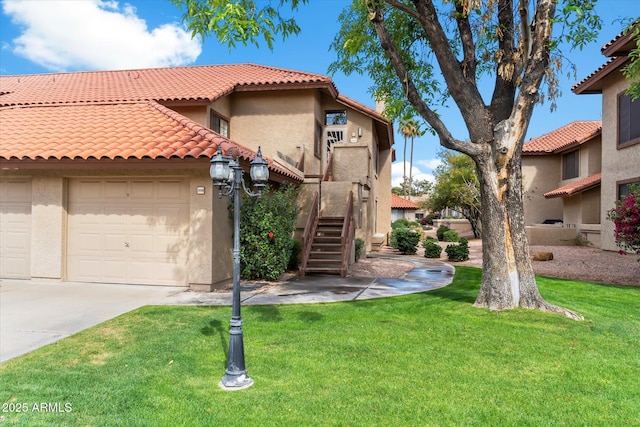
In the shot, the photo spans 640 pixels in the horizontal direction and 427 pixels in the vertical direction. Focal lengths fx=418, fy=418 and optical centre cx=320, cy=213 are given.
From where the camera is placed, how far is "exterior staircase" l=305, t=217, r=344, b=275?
12.9m

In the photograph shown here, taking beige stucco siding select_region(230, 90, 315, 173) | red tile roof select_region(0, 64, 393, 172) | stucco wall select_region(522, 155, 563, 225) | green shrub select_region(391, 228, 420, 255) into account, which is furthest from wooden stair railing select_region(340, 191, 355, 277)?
stucco wall select_region(522, 155, 563, 225)

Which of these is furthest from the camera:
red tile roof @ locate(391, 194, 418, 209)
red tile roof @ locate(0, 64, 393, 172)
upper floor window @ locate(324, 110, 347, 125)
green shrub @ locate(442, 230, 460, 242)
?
red tile roof @ locate(391, 194, 418, 209)

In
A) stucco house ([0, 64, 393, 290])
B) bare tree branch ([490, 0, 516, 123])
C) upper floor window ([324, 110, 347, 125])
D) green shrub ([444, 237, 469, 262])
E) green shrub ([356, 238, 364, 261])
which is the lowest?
green shrub ([444, 237, 469, 262])

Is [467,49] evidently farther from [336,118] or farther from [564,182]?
[564,182]

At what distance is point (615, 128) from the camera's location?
1800 cm

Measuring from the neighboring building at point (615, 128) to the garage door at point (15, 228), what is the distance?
1997 centimetres

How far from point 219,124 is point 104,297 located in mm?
9095

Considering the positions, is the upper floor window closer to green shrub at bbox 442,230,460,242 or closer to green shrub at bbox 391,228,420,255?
green shrub at bbox 391,228,420,255

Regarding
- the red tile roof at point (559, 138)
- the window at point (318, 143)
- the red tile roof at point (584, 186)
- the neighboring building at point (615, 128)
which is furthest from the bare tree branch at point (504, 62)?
the red tile roof at point (559, 138)

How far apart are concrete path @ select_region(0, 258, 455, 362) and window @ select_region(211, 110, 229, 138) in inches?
289

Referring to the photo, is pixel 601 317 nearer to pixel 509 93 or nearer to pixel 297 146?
pixel 509 93

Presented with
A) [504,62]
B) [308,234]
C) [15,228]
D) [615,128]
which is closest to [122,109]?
[15,228]

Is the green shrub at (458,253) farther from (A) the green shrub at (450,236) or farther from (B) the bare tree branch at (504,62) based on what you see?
(B) the bare tree branch at (504,62)

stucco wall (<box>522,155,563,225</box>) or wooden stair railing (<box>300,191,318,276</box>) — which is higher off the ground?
stucco wall (<box>522,155,563,225</box>)
